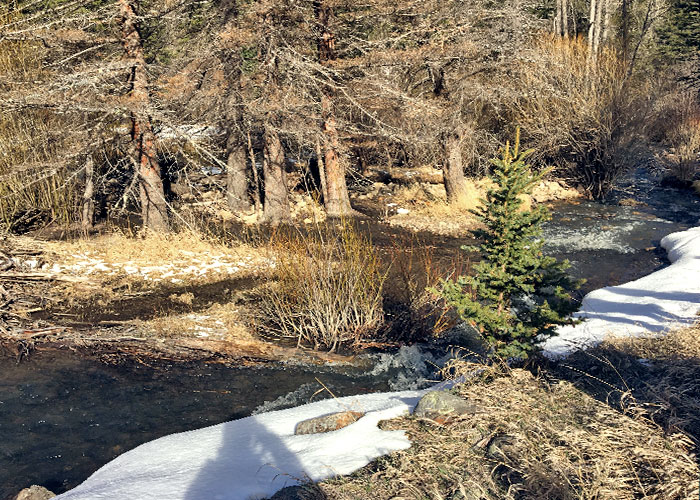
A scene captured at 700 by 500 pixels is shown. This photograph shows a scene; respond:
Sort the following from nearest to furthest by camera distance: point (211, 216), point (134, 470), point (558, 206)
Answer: point (134, 470)
point (211, 216)
point (558, 206)

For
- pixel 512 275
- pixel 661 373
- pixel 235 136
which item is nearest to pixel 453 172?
pixel 235 136

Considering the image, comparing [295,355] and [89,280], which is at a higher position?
[89,280]

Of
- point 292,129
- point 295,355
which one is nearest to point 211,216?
point 292,129

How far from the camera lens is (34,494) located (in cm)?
480

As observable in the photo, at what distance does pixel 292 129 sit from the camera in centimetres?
1379

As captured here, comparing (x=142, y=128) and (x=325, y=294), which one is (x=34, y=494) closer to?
(x=325, y=294)

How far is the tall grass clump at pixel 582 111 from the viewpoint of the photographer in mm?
18125

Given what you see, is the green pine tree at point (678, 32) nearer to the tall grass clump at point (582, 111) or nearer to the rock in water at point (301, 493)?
the tall grass clump at point (582, 111)

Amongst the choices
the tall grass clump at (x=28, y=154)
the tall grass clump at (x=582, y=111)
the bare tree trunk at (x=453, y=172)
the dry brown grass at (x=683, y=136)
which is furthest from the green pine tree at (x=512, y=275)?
the dry brown grass at (x=683, y=136)

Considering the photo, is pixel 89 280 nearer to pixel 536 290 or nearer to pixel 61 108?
pixel 61 108

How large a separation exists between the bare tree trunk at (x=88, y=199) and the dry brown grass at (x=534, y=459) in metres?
10.4

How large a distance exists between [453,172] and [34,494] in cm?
1438

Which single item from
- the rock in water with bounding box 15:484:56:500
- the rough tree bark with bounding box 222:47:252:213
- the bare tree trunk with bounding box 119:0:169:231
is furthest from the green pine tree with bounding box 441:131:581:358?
the rough tree bark with bounding box 222:47:252:213

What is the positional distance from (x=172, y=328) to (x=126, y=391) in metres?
1.81
